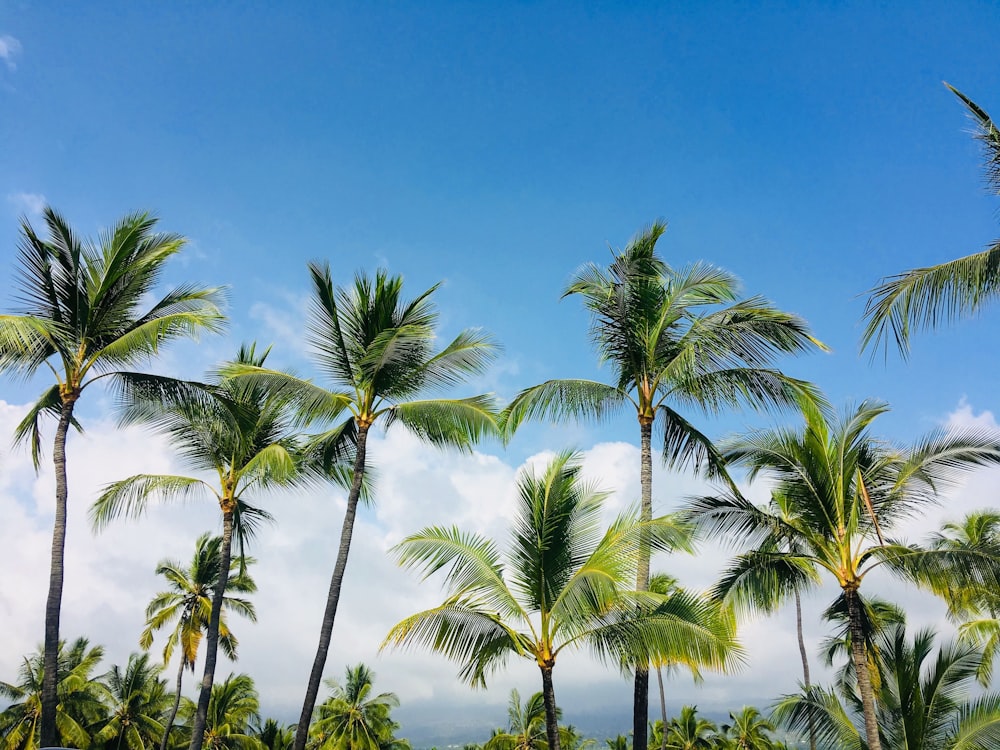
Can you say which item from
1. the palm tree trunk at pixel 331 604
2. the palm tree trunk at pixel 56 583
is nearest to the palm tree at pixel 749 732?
the palm tree trunk at pixel 331 604

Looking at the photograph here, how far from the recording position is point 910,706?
13.9m

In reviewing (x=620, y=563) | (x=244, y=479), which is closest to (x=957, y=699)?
(x=620, y=563)

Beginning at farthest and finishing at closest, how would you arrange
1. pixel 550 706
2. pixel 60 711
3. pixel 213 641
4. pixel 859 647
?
1. pixel 60 711
2. pixel 213 641
3. pixel 859 647
4. pixel 550 706

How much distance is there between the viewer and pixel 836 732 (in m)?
13.4

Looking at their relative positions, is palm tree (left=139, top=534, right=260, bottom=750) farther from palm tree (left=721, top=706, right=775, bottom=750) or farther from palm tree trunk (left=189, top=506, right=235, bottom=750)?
palm tree (left=721, top=706, right=775, bottom=750)

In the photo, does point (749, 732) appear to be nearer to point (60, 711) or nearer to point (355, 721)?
point (355, 721)

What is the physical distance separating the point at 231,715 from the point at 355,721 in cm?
636

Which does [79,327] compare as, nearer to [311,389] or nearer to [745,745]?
[311,389]

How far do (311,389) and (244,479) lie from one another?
5.36 m

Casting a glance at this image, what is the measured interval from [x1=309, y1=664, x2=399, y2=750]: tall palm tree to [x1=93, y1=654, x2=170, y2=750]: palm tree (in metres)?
8.27

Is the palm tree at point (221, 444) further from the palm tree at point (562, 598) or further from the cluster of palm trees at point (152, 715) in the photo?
the cluster of palm trees at point (152, 715)

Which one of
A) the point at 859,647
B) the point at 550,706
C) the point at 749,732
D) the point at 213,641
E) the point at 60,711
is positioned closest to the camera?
the point at 550,706

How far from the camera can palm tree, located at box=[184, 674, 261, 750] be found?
35094 mm

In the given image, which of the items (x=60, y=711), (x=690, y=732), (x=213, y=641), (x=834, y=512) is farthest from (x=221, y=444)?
(x=690, y=732)
